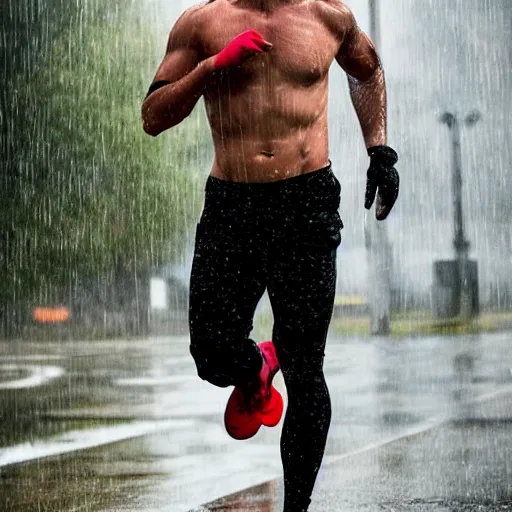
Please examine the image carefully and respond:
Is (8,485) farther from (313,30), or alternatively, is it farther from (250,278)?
(313,30)

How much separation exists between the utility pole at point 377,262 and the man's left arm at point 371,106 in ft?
33.1

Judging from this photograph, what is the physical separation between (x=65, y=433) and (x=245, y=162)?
3532 mm

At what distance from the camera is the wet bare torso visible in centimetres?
324

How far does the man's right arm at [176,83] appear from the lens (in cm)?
317

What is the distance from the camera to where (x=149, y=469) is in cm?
483

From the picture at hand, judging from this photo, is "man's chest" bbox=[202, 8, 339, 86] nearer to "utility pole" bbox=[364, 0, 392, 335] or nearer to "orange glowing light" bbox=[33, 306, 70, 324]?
"utility pole" bbox=[364, 0, 392, 335]

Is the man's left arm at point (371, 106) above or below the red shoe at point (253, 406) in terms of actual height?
above

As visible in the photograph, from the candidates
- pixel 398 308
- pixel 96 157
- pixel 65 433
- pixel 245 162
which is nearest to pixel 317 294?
pixel 245 162

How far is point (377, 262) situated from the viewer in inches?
578

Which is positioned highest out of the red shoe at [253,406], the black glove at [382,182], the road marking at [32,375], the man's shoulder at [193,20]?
the man's shoulder at [193,20]

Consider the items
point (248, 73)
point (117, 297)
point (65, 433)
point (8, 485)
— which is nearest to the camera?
point (248, 73)

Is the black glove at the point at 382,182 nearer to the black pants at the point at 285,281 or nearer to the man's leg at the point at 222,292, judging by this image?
the black pants at the point at 285,281

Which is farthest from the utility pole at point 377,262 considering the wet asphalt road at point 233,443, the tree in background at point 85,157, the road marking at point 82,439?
the road marking at point 82,439

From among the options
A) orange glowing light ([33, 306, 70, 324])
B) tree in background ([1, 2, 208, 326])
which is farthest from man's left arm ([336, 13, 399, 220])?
orange glowing light ([33, 306, 70, 324])
